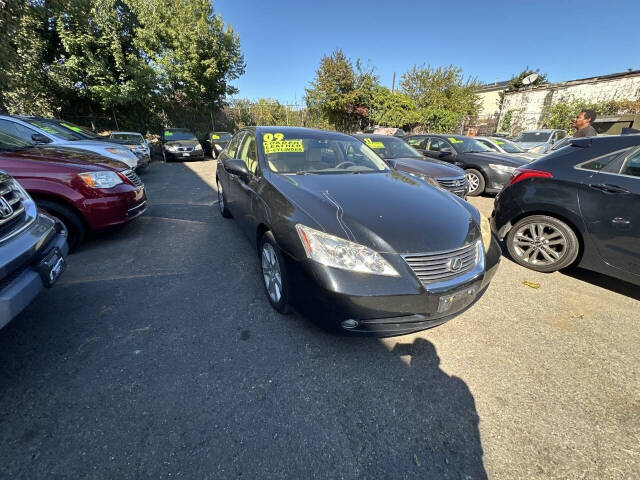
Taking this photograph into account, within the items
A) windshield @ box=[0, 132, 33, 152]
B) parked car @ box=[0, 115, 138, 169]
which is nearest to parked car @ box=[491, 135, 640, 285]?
windshield @ box=[0, 132, 33, 152]

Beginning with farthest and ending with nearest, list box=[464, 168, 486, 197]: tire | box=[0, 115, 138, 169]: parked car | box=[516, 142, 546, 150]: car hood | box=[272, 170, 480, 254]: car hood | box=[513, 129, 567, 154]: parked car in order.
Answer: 1. box=[513, 129, 567, 154]: parked car
2. box=[516, 142, 546, 150]: car hood
3. box=[464, 168, 486, 197]: tire
4. box=[0, 115, 138, 169]: parked car
5. box=[272, 170, 480, 254]: car hood

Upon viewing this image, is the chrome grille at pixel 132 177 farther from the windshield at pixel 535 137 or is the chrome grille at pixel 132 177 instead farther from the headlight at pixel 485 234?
the windshield at pixel 535 137

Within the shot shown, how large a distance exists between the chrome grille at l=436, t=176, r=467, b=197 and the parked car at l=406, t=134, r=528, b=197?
0.78 m

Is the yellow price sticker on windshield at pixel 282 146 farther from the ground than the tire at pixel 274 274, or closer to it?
farther from the ground

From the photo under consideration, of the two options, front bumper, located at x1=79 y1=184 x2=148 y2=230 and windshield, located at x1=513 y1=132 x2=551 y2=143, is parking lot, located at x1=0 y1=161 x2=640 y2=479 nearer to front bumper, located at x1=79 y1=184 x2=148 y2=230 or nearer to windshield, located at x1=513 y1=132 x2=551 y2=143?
front bumper, located at x1=79 y1=184 x2=148 y2=230

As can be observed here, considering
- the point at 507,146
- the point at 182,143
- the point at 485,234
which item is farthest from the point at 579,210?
the point at 182,143

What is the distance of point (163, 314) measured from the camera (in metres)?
2.37

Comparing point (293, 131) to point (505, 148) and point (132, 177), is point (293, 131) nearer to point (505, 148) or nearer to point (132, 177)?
point (132, 177)

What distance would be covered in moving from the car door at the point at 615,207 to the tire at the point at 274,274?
309 cm

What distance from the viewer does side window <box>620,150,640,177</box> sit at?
8.42ft

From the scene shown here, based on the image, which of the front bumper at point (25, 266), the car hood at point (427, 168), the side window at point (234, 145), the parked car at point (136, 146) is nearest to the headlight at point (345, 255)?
the front bumper at point (25, 266)

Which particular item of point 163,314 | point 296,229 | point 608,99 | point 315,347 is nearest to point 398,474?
point 315,347

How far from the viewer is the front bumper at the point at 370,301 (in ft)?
5.49

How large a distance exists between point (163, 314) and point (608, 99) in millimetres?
26108
